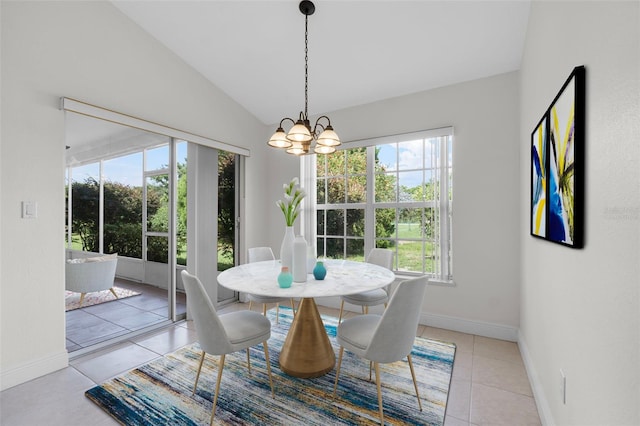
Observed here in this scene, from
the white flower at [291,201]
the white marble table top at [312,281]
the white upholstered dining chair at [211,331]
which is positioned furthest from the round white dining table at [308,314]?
the white flower at [291,201]

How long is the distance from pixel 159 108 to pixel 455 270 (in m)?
3.56

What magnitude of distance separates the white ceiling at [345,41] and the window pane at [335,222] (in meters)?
1.49

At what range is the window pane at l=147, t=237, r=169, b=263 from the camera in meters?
3.38

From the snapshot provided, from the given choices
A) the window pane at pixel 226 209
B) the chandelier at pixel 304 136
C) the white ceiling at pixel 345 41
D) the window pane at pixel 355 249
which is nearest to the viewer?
the chandelier at pixel 304 136

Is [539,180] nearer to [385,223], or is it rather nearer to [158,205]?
[385,223]

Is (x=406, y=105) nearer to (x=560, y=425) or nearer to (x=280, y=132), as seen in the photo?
(x=280, y=132)

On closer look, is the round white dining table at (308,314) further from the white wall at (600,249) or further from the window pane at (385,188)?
the window pane at (385,188)

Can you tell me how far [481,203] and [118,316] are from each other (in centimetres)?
401

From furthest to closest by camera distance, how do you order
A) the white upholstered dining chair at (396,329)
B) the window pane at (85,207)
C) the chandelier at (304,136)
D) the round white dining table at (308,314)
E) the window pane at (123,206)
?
the window pane at (123,206)
the window pane at (85,207)
the chandelier at (304,136)
the round white dining table at (308,314)
the white upholstered dining chair at (396,329)

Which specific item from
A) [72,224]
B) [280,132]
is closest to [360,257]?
[280,132]

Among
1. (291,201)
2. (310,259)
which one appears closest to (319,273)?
(310,259)

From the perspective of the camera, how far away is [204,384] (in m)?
2.08

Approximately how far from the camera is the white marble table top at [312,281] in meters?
1.78

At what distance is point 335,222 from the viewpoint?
4008 mm
